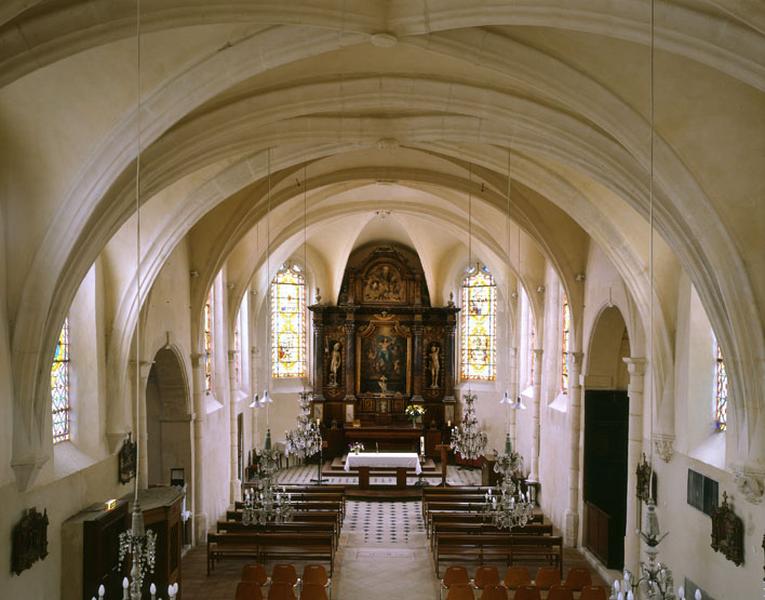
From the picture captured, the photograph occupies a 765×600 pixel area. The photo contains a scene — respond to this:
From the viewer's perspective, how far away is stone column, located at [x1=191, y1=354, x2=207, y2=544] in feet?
66.0

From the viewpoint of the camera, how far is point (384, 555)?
19.2 meters

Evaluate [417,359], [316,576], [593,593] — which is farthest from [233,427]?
[593,593]

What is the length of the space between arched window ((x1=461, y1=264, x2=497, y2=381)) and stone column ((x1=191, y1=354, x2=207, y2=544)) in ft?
45.7

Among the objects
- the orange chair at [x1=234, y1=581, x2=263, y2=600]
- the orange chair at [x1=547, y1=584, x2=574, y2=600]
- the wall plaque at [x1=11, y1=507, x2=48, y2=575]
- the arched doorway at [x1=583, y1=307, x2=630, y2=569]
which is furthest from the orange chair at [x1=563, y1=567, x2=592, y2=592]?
the wall plaque at [x1=11, y1=507, x2=48, y2=575]

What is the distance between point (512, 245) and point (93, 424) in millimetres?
13222

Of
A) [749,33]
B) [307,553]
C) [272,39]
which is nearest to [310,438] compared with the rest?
[307,553]

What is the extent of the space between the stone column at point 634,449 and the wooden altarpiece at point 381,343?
49.3ft

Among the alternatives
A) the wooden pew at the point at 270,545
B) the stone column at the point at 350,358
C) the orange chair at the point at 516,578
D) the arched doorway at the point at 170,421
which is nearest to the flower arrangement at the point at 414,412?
the stone column at the point at 350,358

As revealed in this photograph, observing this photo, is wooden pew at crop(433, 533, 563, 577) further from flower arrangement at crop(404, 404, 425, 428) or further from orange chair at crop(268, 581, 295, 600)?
flower arrangement at crop(404, 404, 425, 428)

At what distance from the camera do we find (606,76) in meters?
9.98

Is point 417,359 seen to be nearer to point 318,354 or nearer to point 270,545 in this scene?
point 318,354

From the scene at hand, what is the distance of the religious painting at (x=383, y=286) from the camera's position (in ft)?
104

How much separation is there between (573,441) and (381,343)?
510 inches

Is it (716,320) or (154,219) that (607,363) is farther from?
(154,219)
